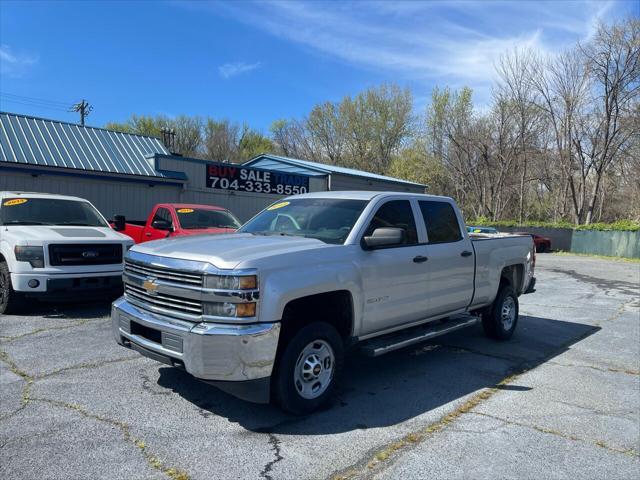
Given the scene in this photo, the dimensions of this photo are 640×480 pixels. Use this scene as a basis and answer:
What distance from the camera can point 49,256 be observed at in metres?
7.18

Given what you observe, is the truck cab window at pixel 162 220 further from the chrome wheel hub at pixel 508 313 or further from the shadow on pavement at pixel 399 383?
the chrome wheel hub at pixel 508 313

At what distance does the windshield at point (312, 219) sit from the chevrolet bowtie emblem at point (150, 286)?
1.39 metres

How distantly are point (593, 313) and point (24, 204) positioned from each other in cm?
1104

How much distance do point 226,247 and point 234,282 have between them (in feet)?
1.89

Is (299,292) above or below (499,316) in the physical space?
above

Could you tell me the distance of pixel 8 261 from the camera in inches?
285

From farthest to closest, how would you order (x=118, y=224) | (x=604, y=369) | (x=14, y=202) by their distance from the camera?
(x=118, y=224), (x=14, y=202), (x=604, y=369)

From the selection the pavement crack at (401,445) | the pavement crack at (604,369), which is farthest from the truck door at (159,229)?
the pavement crack at (604,369)

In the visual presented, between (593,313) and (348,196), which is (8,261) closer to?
(348,196)

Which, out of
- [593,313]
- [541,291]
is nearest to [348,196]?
[593,313]

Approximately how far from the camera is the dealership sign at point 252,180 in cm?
1844

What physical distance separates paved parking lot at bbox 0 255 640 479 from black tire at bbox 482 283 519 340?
16.1 inches

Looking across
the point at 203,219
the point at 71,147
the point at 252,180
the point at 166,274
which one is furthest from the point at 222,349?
the point at 252,180

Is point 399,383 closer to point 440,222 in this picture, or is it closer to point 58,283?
point 440,222
